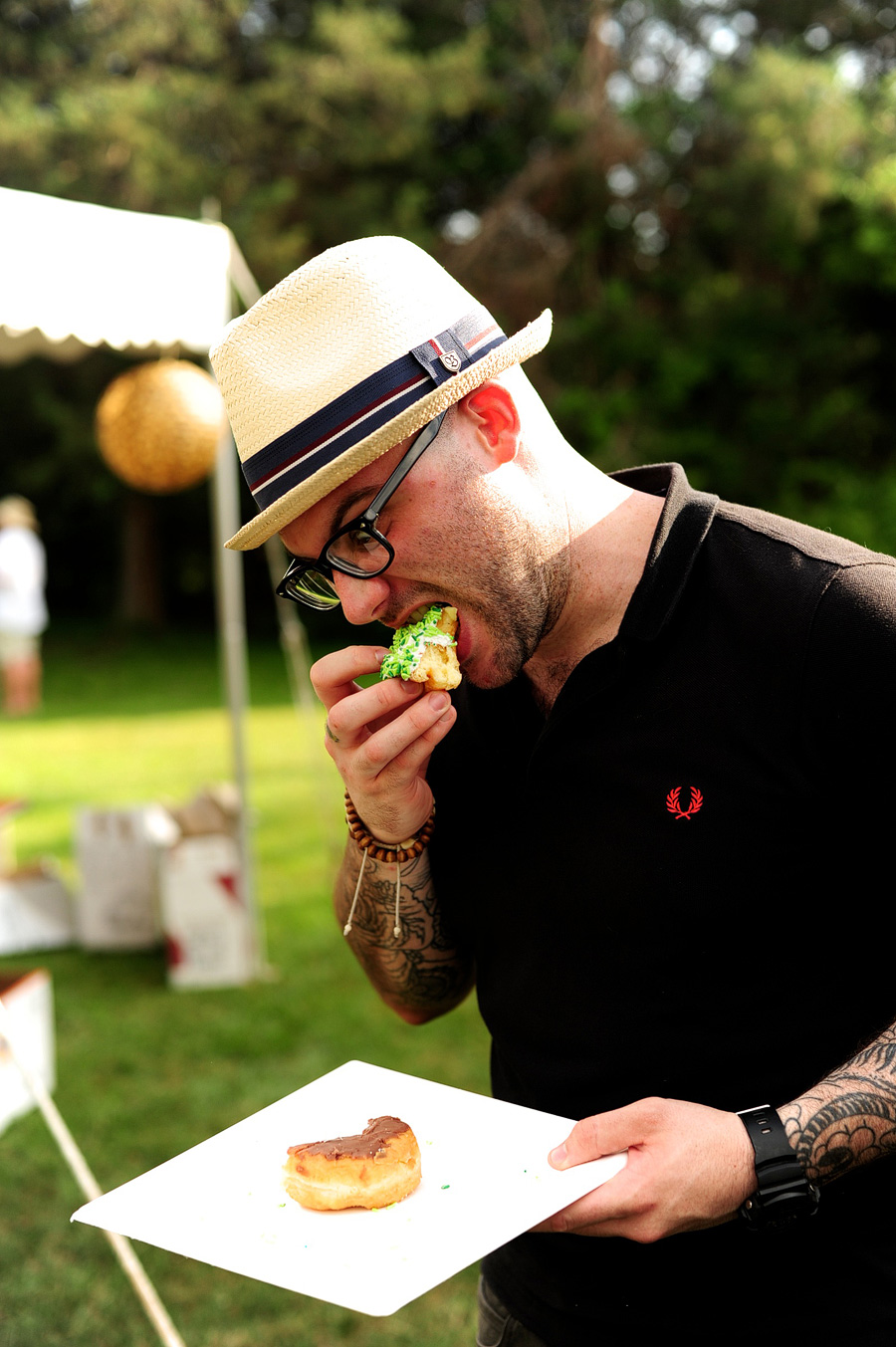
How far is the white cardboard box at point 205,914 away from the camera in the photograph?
6.24 m

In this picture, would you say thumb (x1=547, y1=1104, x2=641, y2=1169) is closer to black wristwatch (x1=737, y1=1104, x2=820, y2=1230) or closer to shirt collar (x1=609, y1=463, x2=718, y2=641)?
black wristwatch (x1=737, y1=1104, x2=820, y2=1230)

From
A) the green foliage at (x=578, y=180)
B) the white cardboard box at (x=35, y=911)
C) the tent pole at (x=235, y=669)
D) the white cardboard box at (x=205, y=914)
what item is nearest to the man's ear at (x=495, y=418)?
the tent pole at (x=235, y=669)

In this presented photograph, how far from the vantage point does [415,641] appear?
186cm

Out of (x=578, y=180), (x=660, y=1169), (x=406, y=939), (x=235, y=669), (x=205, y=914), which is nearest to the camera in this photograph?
(x=660, y=1169)

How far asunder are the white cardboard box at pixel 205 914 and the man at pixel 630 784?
450 cm

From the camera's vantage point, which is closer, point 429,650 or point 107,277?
point 429,650

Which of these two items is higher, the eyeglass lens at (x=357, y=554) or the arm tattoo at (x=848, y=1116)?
the eyeglass lens at (x=357, y=554)

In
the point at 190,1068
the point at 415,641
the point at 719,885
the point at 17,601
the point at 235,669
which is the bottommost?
the point at 17,601

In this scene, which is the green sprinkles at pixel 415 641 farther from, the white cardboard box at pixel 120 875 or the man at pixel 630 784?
the white cardboard box at pixel 120 875

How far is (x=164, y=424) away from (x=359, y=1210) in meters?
4.90

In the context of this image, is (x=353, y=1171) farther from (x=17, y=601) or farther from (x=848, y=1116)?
(x=17, y=601)

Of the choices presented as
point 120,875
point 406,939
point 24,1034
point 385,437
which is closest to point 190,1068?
point 24,1034

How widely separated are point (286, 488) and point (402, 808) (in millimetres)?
532

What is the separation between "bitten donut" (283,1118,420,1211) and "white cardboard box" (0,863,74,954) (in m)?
5.72
